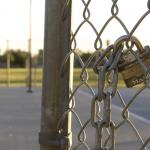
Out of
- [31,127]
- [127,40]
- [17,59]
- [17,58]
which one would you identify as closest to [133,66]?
[127,40]

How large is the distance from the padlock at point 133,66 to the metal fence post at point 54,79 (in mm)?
526

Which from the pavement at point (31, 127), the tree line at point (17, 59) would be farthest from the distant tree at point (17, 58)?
the pavement at point (31, 127)

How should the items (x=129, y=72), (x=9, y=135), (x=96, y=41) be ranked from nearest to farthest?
(x=129, y=72)
(x=96, y=41)
(x=9, y=135)

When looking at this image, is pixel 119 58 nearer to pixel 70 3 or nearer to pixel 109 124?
pixel 109 124

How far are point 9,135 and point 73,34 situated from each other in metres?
7.75

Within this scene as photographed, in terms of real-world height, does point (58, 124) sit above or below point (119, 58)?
below

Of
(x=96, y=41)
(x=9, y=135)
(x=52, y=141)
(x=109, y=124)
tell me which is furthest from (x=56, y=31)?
(x=9, y=135)

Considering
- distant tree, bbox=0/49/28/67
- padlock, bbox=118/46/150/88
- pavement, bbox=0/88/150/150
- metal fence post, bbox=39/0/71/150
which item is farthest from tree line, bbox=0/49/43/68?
padlock, bbox=118/46/150/88

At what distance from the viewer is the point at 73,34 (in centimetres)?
222

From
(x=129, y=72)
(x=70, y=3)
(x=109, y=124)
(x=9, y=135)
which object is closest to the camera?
(x=109, y=124)

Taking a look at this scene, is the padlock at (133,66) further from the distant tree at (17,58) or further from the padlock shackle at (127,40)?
the distant tree at (17,58)

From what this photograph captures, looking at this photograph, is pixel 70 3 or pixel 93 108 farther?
pixel 70 3

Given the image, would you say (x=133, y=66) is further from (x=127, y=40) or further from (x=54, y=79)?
(x=54, y=79)

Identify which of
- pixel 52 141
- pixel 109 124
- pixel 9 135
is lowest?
pixel 9 135
